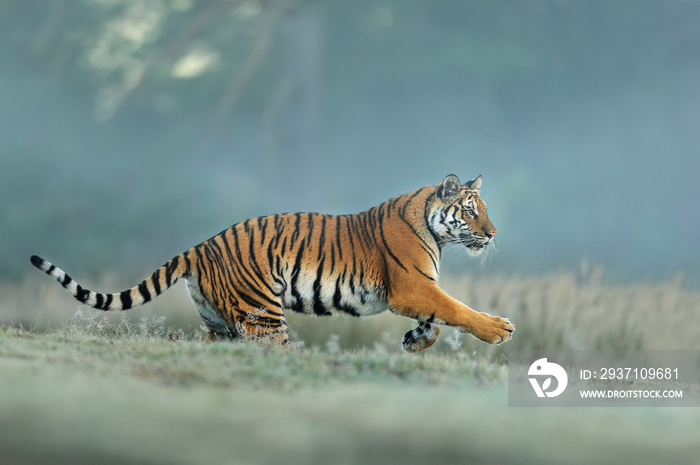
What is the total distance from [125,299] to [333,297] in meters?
1.71

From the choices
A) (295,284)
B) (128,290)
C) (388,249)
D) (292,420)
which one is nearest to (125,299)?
(128,290)

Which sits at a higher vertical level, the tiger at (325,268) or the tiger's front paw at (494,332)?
the tiger at (325,268)

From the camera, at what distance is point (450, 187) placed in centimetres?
642

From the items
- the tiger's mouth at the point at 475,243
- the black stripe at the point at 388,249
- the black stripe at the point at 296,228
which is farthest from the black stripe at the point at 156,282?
the tiger's mouth at the point at 475,243

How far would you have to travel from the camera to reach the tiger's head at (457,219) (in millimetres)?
6398

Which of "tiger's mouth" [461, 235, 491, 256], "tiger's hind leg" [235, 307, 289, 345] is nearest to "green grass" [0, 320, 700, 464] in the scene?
"tiger's hind leg" [235, 307, 289, 345]

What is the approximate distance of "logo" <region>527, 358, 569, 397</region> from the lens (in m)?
5.18

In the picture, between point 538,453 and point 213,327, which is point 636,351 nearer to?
point 538,453

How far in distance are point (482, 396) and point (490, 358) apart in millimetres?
1930

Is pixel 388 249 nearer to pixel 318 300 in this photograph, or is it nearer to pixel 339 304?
pixel 339 304

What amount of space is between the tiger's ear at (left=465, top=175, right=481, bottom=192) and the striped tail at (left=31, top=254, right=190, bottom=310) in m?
2.50

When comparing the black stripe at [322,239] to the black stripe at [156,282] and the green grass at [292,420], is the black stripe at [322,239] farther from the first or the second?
the green grass at [292,420]

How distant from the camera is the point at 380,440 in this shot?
3912mm

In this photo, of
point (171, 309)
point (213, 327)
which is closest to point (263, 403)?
point (213, 327)
